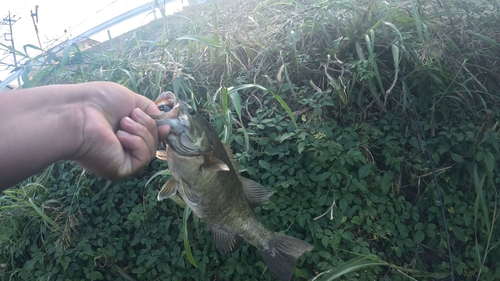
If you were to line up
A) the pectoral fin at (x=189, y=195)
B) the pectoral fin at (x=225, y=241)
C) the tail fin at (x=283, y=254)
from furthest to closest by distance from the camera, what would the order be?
1. the tail fin at (x=283, y=254)
2. the pectoral fin at (x=225, y=241)
3. the pectoral fin at (x=189, y=195)

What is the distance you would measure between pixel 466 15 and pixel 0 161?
11.4ft

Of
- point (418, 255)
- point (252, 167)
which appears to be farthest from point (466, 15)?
point (252, 167)

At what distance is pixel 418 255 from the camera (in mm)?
2609

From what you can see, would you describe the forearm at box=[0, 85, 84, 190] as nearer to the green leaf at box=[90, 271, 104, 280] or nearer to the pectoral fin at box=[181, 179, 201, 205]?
the pectoral fin at box=[181, 179, 201, 205]

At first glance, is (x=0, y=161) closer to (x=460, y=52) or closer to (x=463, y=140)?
(x=463, y=140)

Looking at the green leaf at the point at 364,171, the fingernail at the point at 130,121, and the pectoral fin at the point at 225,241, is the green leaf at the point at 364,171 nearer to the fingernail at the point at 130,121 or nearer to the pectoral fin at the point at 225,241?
the pectoral fin at the point at 225,241

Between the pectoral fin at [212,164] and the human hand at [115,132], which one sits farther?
the pectoral fin at [212,164]

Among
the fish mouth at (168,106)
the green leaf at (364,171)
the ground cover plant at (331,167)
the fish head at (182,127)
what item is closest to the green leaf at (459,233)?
the ground cover plant at (331,167)

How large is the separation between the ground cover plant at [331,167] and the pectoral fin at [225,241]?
45 cm

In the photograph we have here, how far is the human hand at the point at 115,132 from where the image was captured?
5.00ft

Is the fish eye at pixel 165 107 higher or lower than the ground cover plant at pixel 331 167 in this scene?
higher

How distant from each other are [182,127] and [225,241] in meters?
0.60

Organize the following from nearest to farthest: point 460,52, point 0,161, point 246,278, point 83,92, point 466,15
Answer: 1. point 0,161
2. point 83,92
3. point 246,278
4. point 460,52
5. point 466,15

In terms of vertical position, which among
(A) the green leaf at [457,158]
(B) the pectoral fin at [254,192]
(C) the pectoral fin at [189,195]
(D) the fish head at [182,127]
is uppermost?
(D) the fish head at [182,127]
